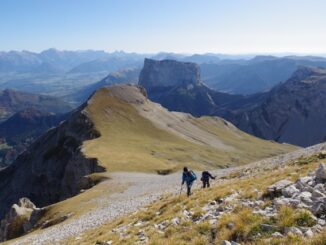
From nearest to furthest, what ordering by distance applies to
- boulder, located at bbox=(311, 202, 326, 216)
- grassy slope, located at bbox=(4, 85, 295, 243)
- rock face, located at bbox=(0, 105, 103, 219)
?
boulder, located at bbox=(311, 202, 326, 216) → grassy slope, located at bbox=(4, 85, 295, 243) → rock face, located at bbox=(0, 105, 103, 219)

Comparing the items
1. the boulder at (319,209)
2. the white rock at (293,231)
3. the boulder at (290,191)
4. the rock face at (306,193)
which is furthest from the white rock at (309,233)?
the boulder at (290,191)

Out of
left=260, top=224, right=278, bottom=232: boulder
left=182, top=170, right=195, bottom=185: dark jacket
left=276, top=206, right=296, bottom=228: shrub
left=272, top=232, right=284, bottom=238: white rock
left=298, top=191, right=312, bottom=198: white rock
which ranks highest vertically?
left=298, top=191, right=312, bottom=198: white rock

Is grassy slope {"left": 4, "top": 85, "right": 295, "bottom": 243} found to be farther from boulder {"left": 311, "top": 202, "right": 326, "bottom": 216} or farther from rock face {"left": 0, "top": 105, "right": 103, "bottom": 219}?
boulder {"left": 311, "top": 202, "right": 326, "bottom": 216}

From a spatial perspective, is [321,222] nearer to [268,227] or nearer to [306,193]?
[268,227]

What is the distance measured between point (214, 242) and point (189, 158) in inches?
6206

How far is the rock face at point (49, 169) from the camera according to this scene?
161 metres

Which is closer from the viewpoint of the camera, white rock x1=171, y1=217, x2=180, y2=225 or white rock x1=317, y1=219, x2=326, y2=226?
white rock x1=317, y1=219, x2=326, y2=226

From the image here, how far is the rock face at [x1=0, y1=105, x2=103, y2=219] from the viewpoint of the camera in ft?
528

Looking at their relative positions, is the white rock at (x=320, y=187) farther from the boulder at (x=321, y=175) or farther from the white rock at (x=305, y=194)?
the boulder at (x=321, y=175)

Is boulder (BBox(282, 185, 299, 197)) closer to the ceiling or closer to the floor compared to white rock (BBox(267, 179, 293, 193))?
closer to the ceiling

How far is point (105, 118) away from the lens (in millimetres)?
193750

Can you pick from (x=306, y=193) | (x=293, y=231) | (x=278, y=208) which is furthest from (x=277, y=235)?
(x=306, y=193)

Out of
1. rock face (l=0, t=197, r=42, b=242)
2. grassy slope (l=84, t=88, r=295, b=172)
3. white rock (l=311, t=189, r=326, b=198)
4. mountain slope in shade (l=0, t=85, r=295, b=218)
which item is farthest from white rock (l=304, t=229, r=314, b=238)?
mountain slope in shade (l=0, t=85, r=295, b=218)

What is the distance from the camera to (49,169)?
6781 inches
